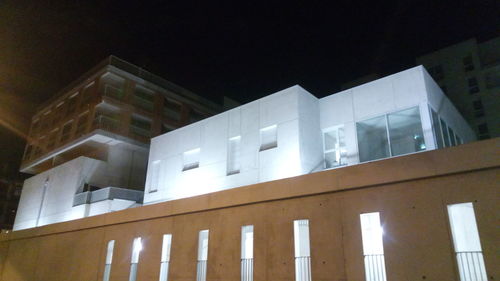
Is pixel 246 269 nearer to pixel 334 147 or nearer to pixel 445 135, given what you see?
pixel 334 147

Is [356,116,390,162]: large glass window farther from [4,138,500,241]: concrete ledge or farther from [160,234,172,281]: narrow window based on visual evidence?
[160,234,172,281]: narrow window

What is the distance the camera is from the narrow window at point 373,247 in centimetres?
1051

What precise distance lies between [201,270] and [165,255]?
9.98ft

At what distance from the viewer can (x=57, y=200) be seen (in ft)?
105

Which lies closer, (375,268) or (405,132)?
(375,268)

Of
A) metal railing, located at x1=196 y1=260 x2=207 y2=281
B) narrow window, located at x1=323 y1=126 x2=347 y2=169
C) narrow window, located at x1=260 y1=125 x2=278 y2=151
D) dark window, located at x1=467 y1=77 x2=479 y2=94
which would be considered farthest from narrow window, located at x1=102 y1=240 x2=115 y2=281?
dark window, located at x1=467 y1=77 x2=479 y2=94

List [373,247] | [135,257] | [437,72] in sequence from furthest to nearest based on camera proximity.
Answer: [437,72], [135,257], [373,247]

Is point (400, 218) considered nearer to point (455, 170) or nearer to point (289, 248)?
point (455, 170)

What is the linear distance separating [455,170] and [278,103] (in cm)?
981

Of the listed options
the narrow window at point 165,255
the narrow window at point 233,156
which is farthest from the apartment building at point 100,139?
the narrow window at point 233,156

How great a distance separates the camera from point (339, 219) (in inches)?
456

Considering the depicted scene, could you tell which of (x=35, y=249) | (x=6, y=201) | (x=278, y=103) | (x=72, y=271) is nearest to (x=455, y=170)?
(x=278, y=103)

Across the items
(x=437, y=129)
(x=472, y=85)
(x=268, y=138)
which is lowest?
(x=437, y=129)

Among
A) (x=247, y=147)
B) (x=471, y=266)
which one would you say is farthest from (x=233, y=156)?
(x=471, y=266)
